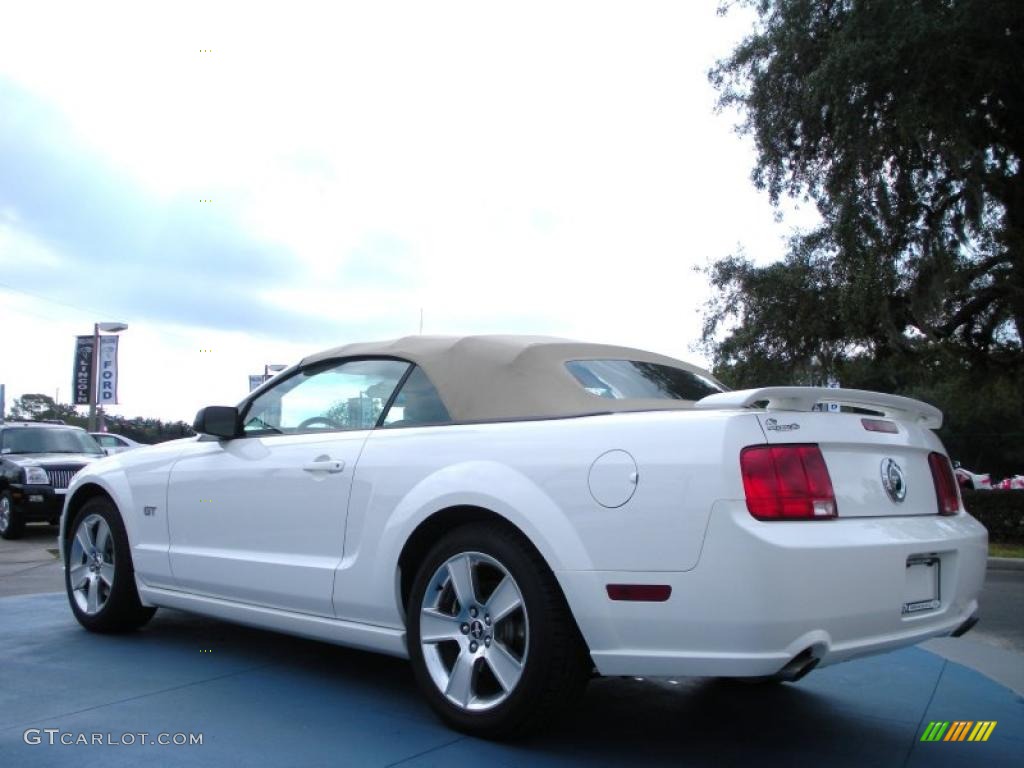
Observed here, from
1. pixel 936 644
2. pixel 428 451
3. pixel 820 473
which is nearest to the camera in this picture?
pixel 820 473

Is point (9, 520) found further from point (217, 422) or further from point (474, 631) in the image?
point (474, 631)

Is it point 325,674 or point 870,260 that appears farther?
point 870,260

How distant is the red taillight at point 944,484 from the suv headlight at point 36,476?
12.9 m

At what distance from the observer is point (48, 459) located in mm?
14117

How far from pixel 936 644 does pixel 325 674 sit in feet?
13.2

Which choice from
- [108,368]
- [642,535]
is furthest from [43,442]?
[642,535]

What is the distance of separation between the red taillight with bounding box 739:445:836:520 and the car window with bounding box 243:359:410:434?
5.95 ft

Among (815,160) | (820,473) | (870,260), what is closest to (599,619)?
(820,473)

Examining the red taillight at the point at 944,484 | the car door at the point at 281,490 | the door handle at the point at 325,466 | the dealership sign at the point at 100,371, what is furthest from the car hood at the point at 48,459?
the dealership sign at the point at 100,371

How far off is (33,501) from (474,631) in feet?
39.4

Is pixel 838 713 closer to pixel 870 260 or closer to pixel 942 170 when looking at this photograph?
pixel 870 260

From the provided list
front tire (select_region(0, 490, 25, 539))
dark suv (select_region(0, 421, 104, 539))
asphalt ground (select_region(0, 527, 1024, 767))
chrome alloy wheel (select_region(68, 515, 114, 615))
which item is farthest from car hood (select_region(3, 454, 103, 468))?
asphalt ground (select_region(0, 527, 1024, 767))

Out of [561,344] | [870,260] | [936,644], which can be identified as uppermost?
[870,260]

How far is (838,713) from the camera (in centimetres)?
413
